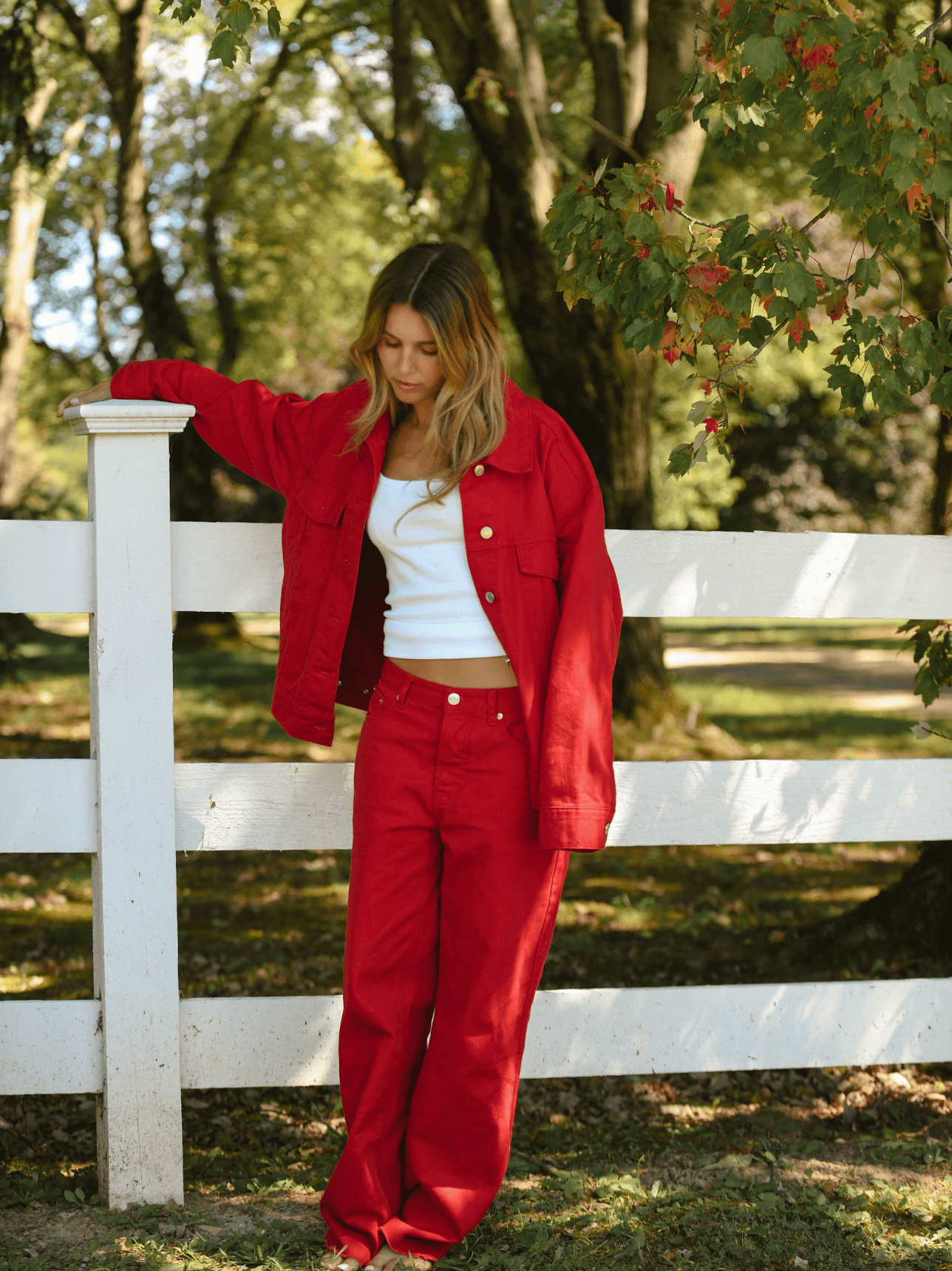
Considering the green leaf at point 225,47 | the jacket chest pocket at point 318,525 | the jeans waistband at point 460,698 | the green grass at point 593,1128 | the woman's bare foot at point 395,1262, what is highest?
the green leaf at point 225,47

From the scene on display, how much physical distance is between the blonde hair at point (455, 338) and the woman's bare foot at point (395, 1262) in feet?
5.28

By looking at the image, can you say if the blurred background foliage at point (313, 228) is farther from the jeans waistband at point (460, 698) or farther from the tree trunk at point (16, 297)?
the jeans waistband at point (460, 698)

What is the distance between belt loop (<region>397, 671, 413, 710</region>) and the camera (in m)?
2.67

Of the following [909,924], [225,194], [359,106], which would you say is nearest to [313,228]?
[225,194]

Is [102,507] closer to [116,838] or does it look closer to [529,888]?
[116,838]

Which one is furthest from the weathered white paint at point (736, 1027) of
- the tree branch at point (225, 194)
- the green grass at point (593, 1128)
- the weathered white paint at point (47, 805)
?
the tree branch at point (225, 194)

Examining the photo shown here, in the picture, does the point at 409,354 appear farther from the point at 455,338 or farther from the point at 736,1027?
the point at 736,1027

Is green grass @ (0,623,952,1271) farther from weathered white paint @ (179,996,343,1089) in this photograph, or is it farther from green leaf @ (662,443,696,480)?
green leaf @ (662,443,696,480)

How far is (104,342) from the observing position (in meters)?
22.7

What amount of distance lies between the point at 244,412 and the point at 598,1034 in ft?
5.70

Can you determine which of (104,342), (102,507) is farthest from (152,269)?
(102,507)

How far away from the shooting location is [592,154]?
25.6 ft

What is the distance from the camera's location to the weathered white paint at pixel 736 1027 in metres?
3.13

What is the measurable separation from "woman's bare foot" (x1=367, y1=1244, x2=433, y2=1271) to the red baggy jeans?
15mm
